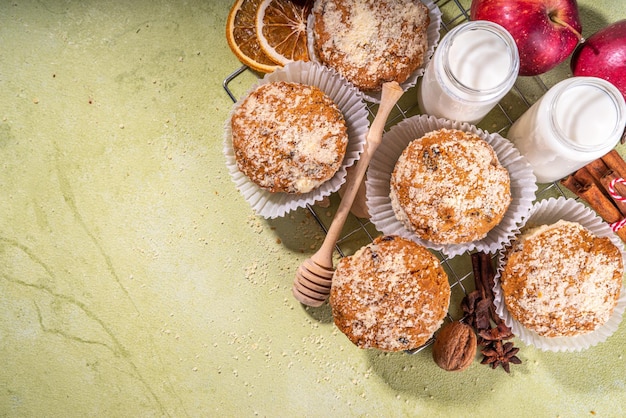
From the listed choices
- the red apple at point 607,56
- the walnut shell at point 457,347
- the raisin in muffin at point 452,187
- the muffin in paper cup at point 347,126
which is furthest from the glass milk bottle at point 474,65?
the walnut shell at point 457,347

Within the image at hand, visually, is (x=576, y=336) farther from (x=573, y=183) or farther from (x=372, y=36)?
(x=372, y=36)

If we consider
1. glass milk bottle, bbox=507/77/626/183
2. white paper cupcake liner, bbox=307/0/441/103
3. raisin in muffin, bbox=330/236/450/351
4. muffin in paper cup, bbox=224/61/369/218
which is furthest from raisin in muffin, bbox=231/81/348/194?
glass milk bottle, bbox=507/77/626/183

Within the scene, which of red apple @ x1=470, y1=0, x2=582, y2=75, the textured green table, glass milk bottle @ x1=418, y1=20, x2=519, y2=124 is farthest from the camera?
the textured green table

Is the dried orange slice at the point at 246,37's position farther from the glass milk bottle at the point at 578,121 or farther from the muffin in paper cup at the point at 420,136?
the glass milk bottle at the point at 578,121

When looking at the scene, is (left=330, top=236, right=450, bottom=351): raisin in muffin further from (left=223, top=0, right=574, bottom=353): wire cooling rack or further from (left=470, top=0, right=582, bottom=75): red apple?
(left=470, top=0, right=582, bottom=75): red apple

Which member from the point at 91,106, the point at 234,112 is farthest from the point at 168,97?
the point at 234,112

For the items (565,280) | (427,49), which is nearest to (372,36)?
(427,49)

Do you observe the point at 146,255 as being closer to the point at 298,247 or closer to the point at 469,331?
the point at 298,247

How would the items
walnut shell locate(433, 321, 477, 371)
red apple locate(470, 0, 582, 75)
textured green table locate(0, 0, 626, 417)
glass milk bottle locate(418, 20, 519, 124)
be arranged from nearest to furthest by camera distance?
glass milk bottle locate(418, 20, 519, 124) → red apple locate(470, 0, 582, 75) → walnut shell locate(433, 321, 477, 371) → textured green table locate(0, 0, 626, 417)
